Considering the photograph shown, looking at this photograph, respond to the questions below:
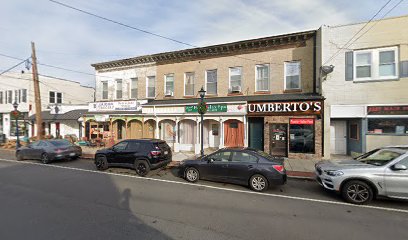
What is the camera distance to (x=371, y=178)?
19.4 feet

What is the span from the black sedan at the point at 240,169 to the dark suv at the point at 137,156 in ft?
5.36

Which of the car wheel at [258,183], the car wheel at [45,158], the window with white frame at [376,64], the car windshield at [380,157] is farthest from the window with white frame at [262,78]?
the car wheel at [45,158]

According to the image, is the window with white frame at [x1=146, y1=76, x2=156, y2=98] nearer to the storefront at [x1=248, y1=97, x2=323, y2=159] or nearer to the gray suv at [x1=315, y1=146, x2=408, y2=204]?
the storefront at [x1=248, y1=97, x2=323, y2=159]

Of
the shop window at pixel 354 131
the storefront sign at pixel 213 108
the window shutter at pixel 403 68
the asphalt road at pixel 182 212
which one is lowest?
the asphalt road at pixel 182 212

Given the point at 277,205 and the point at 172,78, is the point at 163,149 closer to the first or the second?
the point at 277,205

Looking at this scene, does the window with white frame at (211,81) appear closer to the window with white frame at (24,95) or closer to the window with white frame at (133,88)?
the window with white frame at (133,88)

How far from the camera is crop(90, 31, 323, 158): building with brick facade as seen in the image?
12734 mm

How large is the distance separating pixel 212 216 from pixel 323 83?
1061 centimetres

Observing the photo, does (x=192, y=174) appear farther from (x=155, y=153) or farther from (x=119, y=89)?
(x=119, y=89)

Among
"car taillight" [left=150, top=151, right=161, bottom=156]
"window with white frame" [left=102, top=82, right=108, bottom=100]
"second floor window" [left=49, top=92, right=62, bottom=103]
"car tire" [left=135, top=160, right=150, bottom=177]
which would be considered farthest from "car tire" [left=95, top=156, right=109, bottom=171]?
"second floor window" [left=49, top=92, right=62, bottom=103]

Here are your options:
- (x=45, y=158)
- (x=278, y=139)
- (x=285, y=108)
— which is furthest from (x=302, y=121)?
(x=45, y=158)

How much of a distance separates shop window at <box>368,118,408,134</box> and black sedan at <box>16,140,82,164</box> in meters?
17.2

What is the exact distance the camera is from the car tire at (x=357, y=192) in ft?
19.6

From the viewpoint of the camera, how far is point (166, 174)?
9727mm
